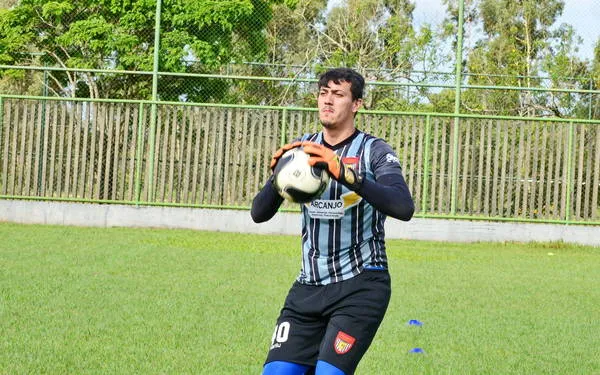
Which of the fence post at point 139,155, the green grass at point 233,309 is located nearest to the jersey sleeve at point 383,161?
the green grass at point 233,309

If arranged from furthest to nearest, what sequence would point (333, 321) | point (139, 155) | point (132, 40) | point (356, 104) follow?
point (132, 40) < point (139, 155) < point (356, 104) < point (333, 321)

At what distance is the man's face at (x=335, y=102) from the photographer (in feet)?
14.7

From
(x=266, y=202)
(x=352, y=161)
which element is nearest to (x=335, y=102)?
(x=352, y=161)

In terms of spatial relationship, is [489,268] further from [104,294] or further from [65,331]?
[65,331]

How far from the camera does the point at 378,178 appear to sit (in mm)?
4348

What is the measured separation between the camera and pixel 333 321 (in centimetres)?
431

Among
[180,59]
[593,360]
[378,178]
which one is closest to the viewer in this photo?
[378,178]

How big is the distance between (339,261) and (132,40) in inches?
765

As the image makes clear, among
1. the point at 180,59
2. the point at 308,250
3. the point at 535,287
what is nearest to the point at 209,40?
the point at 180,59

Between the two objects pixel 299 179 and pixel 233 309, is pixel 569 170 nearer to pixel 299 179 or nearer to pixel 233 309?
pixel 233 309

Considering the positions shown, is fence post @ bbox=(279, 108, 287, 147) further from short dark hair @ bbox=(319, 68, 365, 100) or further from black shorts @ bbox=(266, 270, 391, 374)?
black shorts @ bbox=(266, 270, 391, 374)

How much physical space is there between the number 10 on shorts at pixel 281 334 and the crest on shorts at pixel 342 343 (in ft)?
0.90

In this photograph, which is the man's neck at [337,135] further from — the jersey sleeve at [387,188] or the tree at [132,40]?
the tree at [132,40]

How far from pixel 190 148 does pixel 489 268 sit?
25.5ft
